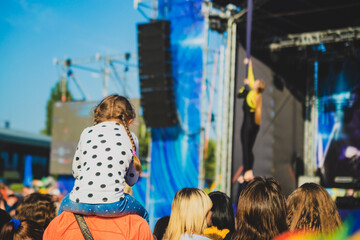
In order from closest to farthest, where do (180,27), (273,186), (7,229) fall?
1. (273,186)
2. (7,229)
3. (180,27)

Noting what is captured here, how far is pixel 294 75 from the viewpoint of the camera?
9422mm

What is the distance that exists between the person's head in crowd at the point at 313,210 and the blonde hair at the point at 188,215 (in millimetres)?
455

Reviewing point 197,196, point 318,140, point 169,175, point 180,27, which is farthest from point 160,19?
point 197,196

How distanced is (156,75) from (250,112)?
2195 mm

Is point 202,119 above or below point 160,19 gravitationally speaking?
below

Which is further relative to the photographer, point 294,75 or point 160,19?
point 294,75

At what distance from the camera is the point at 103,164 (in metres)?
1.84

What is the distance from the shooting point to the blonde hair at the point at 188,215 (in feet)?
7.24

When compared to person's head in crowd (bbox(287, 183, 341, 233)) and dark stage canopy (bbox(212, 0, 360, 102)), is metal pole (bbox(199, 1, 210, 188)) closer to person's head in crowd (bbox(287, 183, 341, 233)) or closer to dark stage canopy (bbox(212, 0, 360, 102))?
dark stage canopy (bbox(212, 0, 360, 102))

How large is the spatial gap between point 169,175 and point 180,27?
2780mm

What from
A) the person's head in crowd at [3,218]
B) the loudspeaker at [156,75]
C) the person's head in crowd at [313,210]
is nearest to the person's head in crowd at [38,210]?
the person's head in crowd at [3,218]

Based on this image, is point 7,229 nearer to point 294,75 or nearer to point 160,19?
point 160,19

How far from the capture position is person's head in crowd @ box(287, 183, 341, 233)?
6.39 feet

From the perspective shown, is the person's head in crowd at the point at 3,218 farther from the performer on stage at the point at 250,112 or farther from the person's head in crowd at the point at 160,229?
the performer on stage at the point at 250,112
